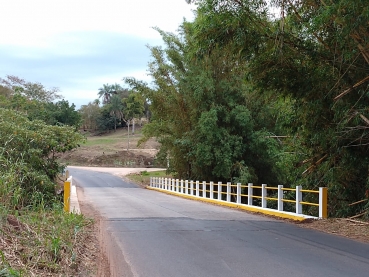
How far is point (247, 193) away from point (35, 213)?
22.2 m

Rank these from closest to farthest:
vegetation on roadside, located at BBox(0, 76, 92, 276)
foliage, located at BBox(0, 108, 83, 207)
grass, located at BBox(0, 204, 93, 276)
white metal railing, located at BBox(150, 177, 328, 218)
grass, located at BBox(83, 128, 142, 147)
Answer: grass, located at BBox(0, 204, 93, 276) < vegetation on roadside, located at BBox(0, 76, 92, 276) < foliage, located at BBox(0, 108, 83, 207) < white metal railing, located at BBox(150, 177, 328, 218) < grass, located at BBox(83, 128, 142, 147)

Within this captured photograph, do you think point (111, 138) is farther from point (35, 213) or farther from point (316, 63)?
point (35, 213)

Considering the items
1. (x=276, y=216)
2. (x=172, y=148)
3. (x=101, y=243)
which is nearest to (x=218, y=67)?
(x=172, y=148)

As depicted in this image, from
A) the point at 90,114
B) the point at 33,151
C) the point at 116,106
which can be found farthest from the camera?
the point at 90,114

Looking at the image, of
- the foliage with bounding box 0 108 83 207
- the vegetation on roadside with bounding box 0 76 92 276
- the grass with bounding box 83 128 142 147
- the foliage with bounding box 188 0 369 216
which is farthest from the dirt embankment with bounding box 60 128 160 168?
the foliage with bounding box 188 0 369 216

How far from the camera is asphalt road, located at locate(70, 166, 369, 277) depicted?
6.92 metres

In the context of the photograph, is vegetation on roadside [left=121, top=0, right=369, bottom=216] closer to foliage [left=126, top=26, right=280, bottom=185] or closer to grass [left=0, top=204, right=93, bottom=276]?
grass [left=0, top=204, right=93, bottom=276]

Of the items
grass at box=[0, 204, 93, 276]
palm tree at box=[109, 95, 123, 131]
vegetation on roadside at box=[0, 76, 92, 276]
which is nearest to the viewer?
grass at box=[0, 204, 93, 276]

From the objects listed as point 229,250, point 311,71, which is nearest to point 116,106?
point 311,71

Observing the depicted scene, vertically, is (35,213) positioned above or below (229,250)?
above

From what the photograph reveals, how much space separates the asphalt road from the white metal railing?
1498mm

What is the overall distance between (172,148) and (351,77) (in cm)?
2329

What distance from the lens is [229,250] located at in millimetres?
8461

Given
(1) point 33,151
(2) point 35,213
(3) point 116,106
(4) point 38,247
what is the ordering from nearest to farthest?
1. (4) point 38,247
2. (2) point 35,213
3. (1) point 33,151
4. (3) point 116,106
